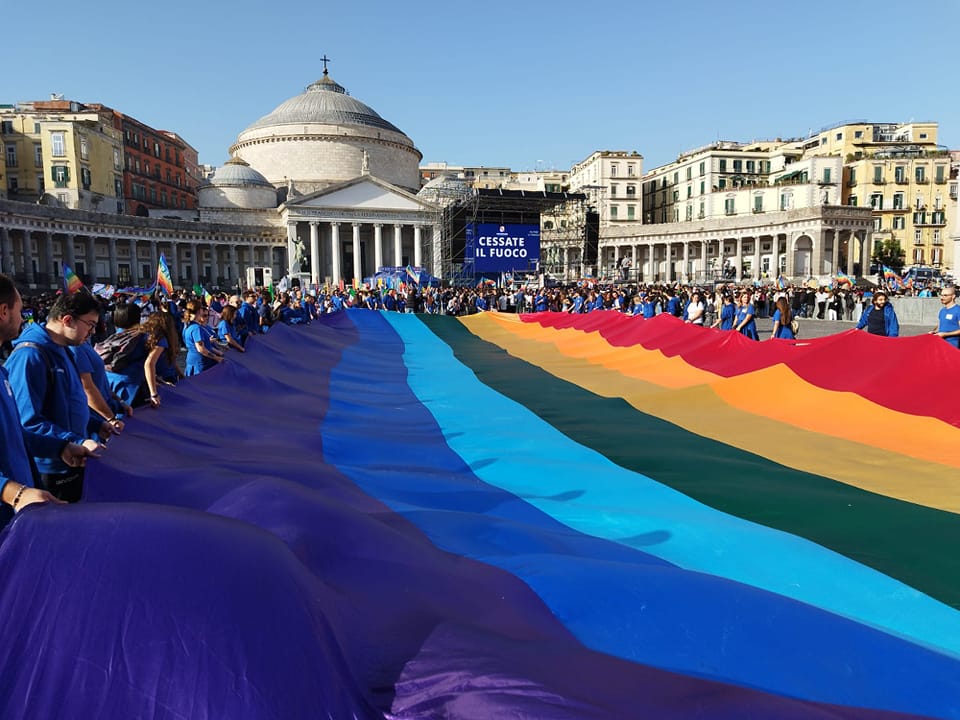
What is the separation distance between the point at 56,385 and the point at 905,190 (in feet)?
254

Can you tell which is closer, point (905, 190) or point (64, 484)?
point (64, 484)

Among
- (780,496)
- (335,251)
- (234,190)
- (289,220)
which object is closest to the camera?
(780,496)

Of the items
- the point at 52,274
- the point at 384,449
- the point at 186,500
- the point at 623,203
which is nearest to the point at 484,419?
the point at 384,449

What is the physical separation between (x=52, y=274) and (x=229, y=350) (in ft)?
162

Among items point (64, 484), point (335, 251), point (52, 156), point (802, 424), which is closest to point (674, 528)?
point (802, 424)

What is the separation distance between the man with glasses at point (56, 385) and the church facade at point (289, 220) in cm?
4860

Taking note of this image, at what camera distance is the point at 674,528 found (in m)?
3.58

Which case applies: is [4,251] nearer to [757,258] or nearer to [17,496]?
[17,496]

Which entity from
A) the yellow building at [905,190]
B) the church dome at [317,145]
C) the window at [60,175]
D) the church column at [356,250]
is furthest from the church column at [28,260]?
the yellow building at [905,190]

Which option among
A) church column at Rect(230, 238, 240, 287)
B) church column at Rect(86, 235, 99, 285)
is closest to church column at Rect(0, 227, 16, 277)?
church column at Rect(86, 235, 99, 285)

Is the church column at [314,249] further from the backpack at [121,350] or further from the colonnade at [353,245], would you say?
the backpack at [121,350]

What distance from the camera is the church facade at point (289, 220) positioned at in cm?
5372

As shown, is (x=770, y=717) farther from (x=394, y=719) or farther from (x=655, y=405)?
(x=655, y=405)

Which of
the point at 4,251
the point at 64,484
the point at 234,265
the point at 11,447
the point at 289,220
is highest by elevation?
the point at 289,220
